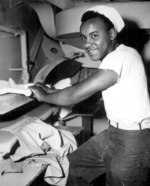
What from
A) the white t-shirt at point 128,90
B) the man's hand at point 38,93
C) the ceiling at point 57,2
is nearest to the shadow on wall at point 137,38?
the ceiling at point 57,2

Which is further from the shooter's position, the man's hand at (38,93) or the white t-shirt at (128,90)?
the man's hand at (38,93)

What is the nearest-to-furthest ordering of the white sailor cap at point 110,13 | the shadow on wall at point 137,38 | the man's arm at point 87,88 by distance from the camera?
the man's arm at point 87,88, the white sailor cap at point 110,13, the shadow on wall at point 137,38

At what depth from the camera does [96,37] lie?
46.8 inches

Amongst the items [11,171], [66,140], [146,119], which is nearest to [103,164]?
[66,140]

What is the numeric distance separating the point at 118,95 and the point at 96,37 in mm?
306

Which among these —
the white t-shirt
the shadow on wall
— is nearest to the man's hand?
the white t-shirt

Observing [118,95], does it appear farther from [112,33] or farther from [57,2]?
[57,2]

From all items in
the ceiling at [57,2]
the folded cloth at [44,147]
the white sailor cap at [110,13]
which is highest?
the ceiling at [57,2]

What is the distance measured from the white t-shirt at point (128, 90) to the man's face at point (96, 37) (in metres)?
0.09

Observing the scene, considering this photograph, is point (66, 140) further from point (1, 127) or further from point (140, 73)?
point (140, 73)

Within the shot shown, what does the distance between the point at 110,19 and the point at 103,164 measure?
820mm

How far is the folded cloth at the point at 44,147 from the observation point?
3.74 feet

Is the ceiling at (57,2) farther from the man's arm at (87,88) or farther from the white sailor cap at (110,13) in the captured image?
the man's arm at (87,88)

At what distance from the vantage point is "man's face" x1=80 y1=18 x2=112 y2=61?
3.86ft
